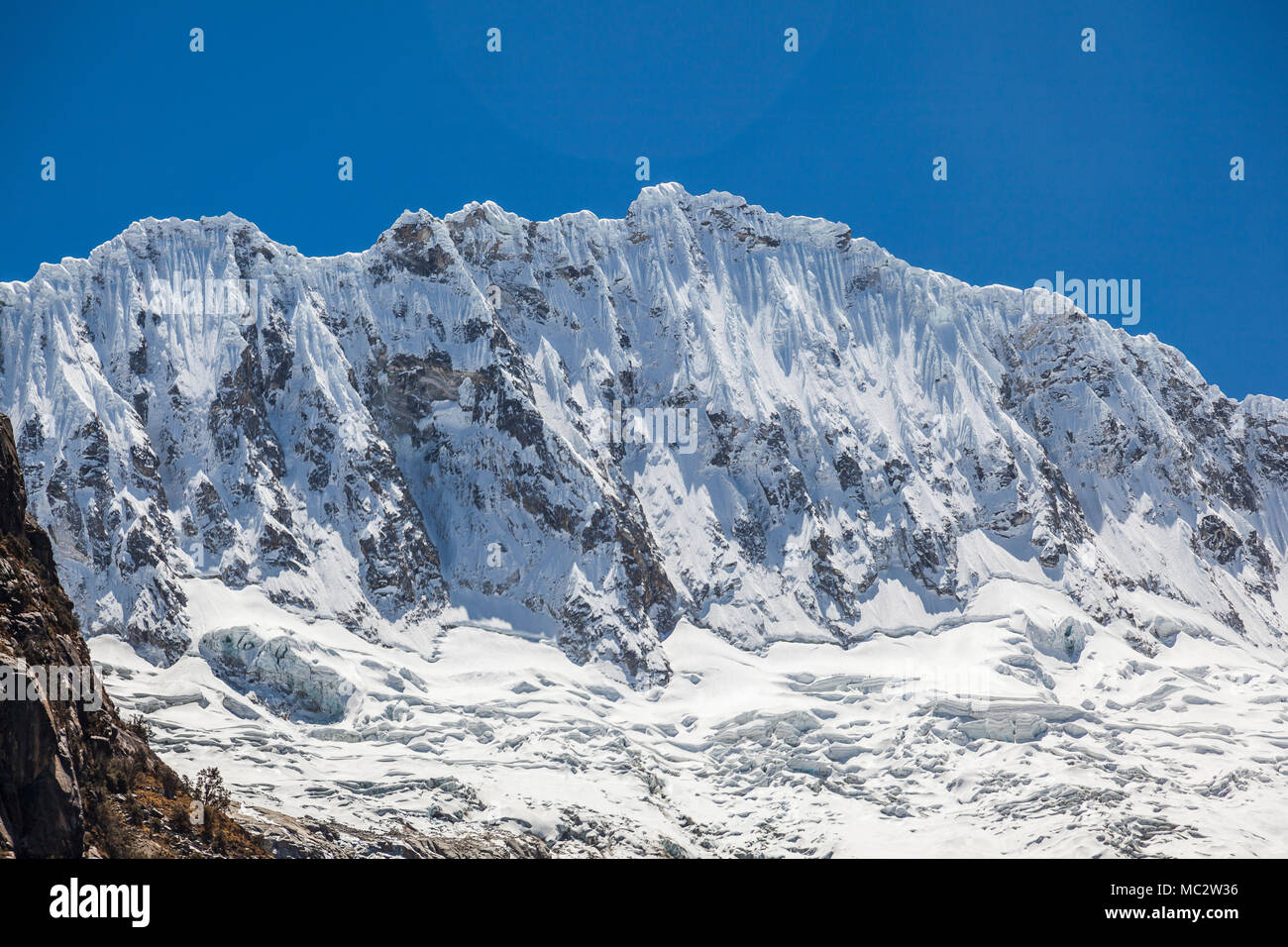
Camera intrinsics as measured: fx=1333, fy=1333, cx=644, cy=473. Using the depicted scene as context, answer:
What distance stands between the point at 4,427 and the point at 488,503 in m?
130

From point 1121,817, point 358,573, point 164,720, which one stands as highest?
point 358,573

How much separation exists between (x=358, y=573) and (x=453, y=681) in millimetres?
22894

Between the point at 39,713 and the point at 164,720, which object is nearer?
the point at 39,713

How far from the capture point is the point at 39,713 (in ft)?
181

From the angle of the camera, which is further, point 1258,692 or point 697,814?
point 1258,692

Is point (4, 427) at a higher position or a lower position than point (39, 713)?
higher

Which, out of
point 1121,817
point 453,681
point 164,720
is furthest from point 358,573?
point 1121,817

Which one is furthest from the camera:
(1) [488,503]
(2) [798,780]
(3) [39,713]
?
(1) [488,503]
